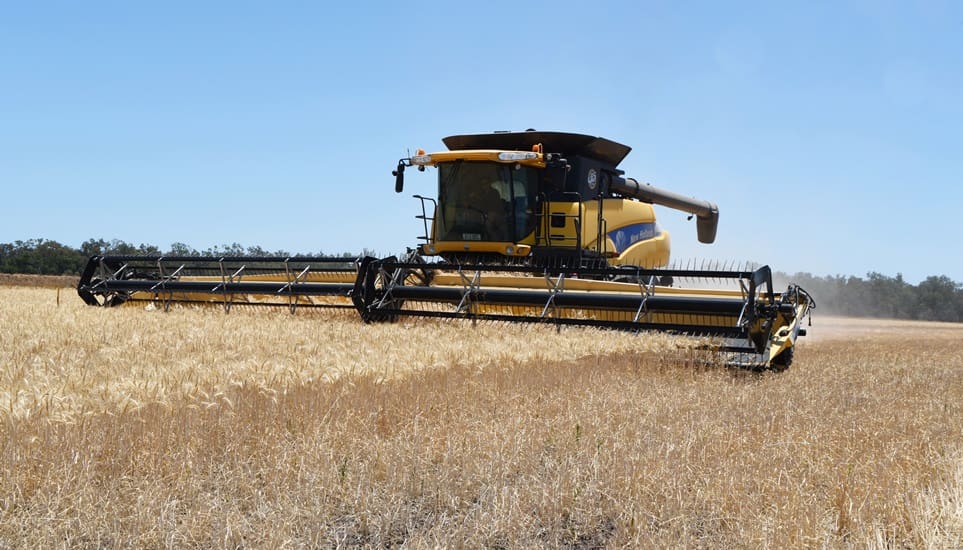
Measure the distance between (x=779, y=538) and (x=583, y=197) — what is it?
7314 mm

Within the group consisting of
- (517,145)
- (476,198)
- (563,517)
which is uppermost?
(517,145)

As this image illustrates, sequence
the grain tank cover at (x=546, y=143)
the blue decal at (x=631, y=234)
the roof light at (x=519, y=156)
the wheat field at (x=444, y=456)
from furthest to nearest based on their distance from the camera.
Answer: the blue decal at (x=631, y=234), the grain tank cover at (x=546, y=143), the roof light at (x=519, y=156), the wheat field at (x=444, y=456)

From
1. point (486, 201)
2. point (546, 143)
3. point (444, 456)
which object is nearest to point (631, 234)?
point (546, 143)

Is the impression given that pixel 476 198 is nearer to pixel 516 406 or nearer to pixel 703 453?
pixel 516 406

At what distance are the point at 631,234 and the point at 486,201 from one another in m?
2.42

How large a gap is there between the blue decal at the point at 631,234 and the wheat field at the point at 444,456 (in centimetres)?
473

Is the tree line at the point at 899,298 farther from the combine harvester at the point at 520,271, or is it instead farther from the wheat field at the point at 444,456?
the wheat field at the point at 444,456

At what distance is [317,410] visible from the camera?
3.57m

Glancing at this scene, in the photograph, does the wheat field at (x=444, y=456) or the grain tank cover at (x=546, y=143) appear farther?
the grain tank cover at (x=546, y=143)

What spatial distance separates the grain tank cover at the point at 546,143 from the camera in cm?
934

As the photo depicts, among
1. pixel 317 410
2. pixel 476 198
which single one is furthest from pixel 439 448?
pixel 476 198

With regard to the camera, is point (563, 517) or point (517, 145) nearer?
point (563, 517)

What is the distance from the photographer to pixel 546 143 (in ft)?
30.9

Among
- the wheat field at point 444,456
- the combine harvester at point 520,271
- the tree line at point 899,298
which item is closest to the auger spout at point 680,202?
the combine harvester at point 520,271
